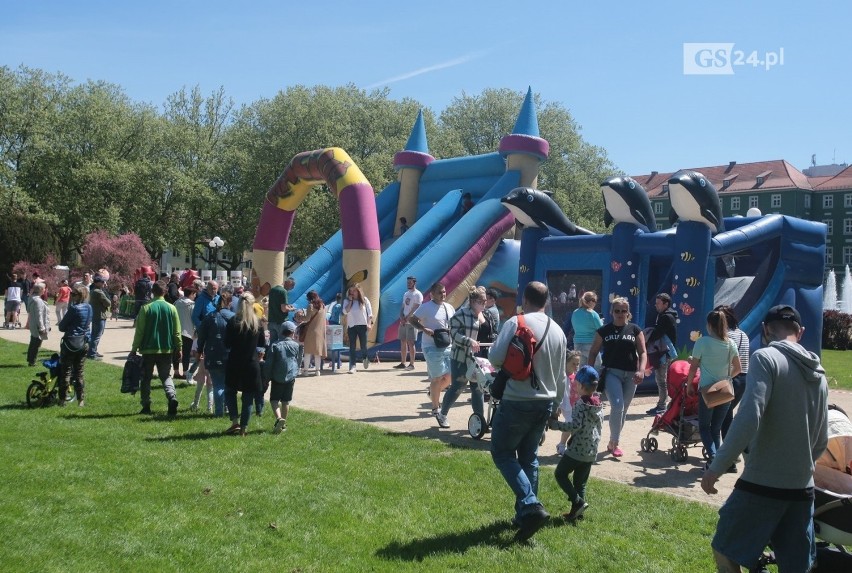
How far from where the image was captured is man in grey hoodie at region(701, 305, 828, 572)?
3303 millimetres

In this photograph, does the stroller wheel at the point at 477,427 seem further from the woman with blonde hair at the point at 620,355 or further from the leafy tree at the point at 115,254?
the leafy tree at the point at 115,254

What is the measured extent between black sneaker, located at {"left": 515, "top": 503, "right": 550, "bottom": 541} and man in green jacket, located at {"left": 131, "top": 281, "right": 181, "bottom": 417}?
5118 mm

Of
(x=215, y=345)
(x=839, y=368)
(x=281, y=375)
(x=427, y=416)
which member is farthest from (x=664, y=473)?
Answer: (x=839, y=368)

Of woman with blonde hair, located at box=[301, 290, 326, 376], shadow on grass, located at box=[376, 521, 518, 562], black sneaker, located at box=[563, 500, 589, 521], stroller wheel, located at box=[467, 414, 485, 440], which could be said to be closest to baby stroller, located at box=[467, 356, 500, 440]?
stroller wheel, located at box=[467, 414, 485, 440]

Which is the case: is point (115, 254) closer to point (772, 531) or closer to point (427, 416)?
point (427, 416)

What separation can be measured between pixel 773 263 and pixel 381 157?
971 inches

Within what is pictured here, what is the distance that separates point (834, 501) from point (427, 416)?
19.5ft

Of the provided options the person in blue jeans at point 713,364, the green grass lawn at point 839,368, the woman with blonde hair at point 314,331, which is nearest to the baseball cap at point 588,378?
the person in blue jeans at point 713,364

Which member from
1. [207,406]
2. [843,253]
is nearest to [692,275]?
[207,406]

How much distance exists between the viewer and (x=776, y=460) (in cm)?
332

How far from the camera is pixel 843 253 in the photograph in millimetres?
59125

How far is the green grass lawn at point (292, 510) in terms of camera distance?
4.40 meters

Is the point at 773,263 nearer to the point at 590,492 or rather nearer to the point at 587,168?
the point at 590,492

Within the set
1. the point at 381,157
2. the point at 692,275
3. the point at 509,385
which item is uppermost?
the point at 381,157
